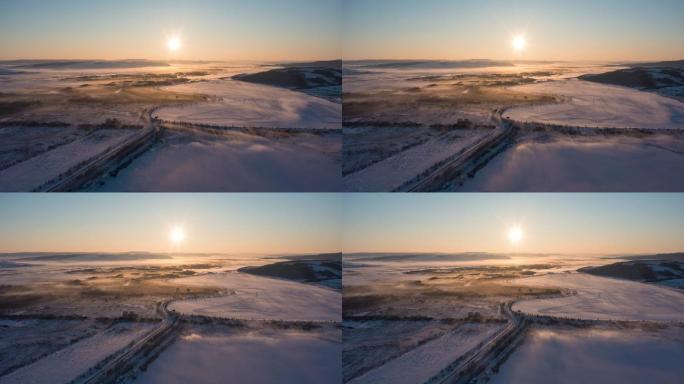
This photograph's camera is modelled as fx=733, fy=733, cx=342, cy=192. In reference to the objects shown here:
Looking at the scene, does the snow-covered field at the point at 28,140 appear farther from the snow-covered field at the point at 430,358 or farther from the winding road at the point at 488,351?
the winding road at the point at 488,351

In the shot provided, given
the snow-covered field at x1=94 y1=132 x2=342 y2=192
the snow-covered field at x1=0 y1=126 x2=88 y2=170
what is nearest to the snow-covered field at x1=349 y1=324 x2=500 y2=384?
the snow-covered field at x1=94 y1=132 x2=342 y2=192

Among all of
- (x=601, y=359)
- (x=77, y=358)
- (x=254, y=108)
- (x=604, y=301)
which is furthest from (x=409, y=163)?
(x=77, y=358)

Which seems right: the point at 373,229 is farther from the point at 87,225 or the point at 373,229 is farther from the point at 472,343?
the point at 87,225

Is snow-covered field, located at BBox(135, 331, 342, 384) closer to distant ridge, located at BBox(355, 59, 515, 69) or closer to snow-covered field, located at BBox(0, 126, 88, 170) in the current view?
snow-covered field, located at BBox(0, 126, 88, 170)

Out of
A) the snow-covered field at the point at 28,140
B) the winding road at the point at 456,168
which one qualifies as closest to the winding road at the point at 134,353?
the snow-covered field at the point at 28,140

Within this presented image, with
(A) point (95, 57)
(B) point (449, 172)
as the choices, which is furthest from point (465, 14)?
(A) point (95, 57)

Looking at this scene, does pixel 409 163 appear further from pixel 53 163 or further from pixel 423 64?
pixel 53 163
